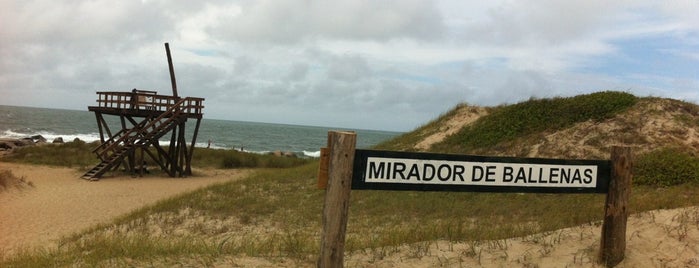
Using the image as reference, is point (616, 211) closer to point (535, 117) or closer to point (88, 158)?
point (535, 117)

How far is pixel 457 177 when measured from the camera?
459 centimetres

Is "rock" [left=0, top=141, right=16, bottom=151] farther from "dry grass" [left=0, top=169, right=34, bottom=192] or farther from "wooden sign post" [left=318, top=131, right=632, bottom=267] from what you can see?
"wooden sign post" [left=318, top=131, right=632, bottom=267]

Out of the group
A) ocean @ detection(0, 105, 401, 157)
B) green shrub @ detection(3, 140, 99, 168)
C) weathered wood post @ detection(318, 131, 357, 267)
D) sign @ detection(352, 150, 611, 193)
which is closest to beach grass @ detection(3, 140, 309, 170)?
green shrub @ detection(3, 140, 99, 168)

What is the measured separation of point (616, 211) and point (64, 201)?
15534 mm

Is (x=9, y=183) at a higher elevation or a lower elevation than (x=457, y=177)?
lower

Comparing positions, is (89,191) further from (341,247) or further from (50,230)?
(341,247)

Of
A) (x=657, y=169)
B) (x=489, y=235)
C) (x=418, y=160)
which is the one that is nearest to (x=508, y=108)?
(x=657, y=169)

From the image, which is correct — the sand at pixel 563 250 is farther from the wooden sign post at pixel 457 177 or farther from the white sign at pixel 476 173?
the white sign at pixel 476 173

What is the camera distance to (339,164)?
13.2 ft

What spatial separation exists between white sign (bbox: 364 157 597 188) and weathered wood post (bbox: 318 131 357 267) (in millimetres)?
266

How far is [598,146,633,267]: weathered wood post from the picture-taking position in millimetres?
5098

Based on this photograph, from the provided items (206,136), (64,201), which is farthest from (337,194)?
(206,136)

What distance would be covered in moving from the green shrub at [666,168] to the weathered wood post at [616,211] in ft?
23.5

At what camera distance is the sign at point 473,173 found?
428cm
